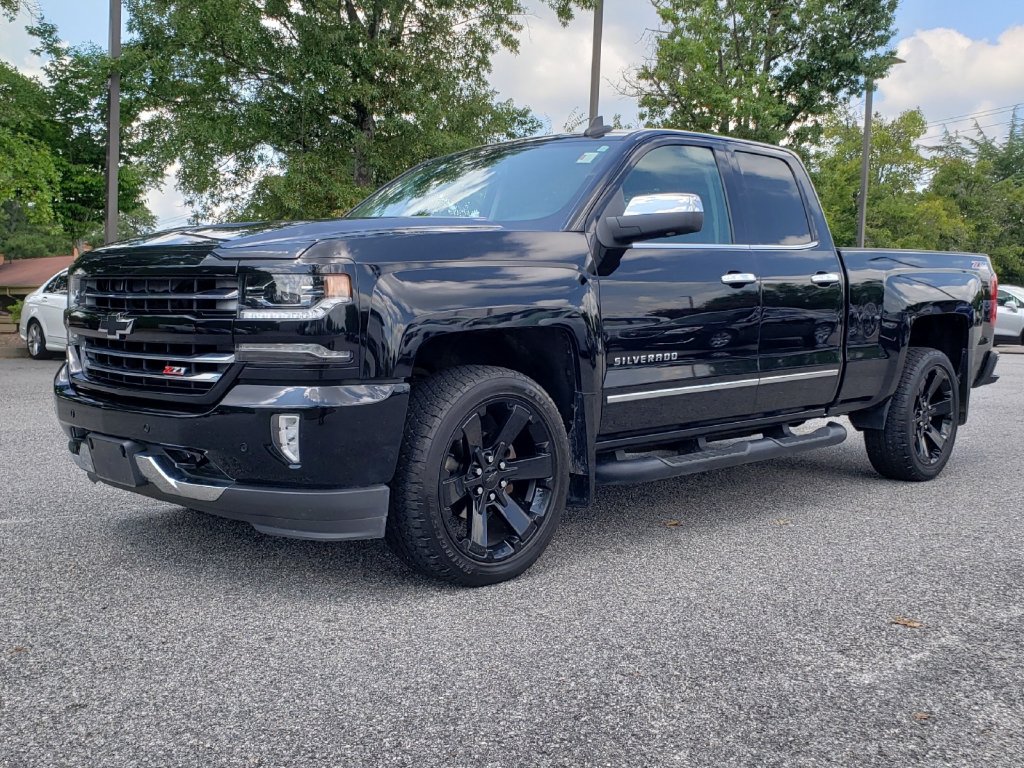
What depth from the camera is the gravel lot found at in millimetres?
2535


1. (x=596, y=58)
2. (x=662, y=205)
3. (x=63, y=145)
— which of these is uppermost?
(x=596, y=58)

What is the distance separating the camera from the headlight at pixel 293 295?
10.8ft

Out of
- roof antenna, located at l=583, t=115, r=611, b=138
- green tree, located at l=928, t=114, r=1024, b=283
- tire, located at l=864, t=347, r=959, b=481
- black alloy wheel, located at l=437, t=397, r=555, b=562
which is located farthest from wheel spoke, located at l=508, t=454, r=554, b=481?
green tree, located at l=928, t=114, r=1024, b=283

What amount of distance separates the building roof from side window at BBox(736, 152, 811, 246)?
153 feet

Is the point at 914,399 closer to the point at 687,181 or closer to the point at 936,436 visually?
the point at 936,436

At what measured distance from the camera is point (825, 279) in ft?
17.3

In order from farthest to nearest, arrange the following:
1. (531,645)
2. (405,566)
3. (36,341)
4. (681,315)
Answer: (36,341)
(681,315)
(405,566)
(531,645)

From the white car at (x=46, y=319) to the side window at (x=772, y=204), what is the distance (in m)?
12.9

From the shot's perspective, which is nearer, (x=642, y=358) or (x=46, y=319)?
(x=642, y=358)

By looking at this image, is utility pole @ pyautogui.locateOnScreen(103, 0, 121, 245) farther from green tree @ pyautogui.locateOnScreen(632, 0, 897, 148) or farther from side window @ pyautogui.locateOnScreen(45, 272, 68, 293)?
green tree @ pyautogui.locateOnScreen(632, 0, 897, 148)

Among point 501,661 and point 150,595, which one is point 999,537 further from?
point 150,595

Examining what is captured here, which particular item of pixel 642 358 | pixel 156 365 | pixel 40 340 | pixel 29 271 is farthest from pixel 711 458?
pixel 29 271

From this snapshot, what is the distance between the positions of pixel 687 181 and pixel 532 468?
1.86 m

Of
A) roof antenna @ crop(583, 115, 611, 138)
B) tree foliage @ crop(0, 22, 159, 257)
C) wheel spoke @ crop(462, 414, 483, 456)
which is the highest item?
tree foliage @ crop(0, 22, 159, 257)
